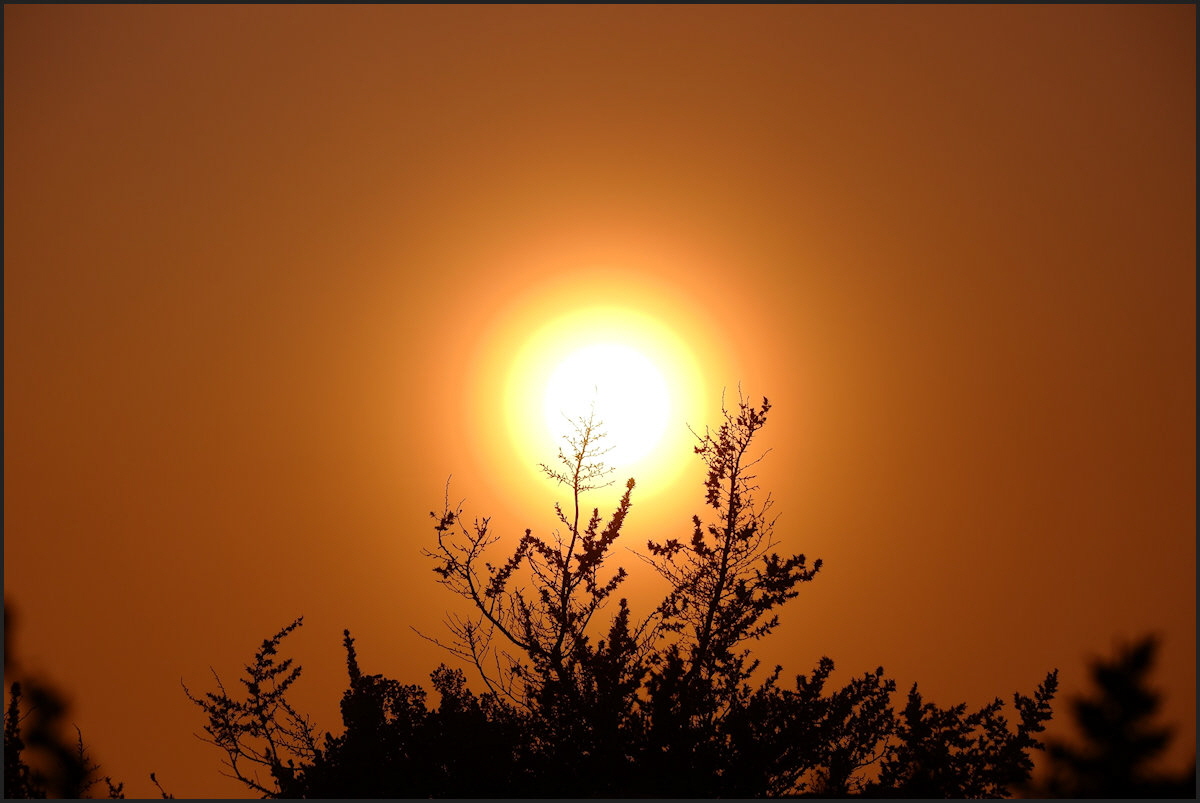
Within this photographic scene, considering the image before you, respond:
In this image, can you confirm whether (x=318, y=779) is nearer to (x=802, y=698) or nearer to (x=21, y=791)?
(x=21, y=791)

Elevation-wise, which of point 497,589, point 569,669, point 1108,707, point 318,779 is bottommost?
point 318,779

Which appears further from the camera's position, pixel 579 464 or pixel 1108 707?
pixel 1108 707

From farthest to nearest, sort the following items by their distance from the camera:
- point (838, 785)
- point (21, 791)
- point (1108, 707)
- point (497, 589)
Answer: point (1108, 707) < point (497, 589) < point (838, 785) < point (21, 791)

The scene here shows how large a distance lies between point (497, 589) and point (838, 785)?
6.52 meters

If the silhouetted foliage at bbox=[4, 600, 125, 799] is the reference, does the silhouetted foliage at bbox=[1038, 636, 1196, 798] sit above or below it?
above

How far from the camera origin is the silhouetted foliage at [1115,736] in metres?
19.0

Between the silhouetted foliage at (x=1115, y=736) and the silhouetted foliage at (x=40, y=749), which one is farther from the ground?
the silhouetted foliage at (x=1115, y=736)

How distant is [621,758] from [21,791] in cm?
908

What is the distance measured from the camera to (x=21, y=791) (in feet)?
46.6

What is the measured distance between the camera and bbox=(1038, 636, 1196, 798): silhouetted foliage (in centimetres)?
1900

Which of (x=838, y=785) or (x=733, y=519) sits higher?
(x=733, y=519)

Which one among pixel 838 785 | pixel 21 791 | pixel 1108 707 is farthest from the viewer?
pixel 1108 707

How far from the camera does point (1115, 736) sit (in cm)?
2033

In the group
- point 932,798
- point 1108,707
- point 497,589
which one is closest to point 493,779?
point 497,589
